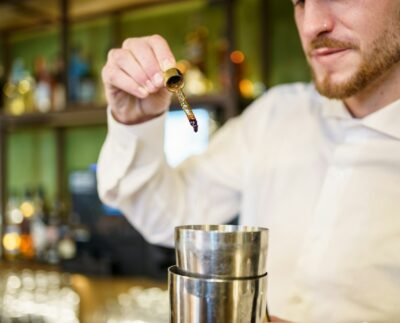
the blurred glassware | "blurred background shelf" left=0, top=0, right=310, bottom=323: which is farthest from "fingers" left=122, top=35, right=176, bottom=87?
the blurred glassware

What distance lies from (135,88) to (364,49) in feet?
1.43

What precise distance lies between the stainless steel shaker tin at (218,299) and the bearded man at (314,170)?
352mm

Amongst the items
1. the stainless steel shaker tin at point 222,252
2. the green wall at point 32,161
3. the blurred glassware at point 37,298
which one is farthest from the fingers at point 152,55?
the green wall at point 32,161

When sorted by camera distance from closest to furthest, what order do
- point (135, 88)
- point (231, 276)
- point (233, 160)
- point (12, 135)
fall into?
point (231, 276)
point (135, 88)
point (233, 160)
point (12, 135)

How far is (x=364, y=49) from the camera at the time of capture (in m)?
0.92

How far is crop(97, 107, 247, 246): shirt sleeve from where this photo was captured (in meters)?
1.06

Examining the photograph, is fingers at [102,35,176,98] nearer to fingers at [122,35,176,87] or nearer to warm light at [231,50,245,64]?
fingers at [122,35,176,87]

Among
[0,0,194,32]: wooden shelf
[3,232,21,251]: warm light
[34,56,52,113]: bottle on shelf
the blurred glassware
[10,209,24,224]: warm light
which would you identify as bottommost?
the blurred glassware

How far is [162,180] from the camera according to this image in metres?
1.16

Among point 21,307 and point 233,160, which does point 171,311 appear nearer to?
point 233,160

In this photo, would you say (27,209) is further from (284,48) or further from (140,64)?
(140,64)

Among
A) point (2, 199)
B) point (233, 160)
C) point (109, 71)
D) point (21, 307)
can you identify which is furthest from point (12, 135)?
point (109, 71)

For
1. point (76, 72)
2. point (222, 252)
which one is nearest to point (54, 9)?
point (76, 72)

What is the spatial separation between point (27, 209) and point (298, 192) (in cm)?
194
